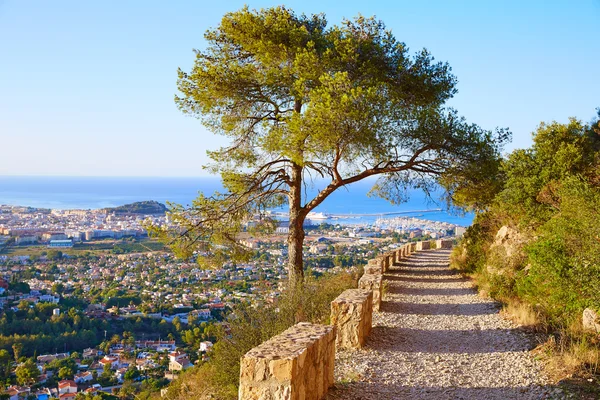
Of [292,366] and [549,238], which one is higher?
[549,238]

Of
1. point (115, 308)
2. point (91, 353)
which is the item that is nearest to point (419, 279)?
point (91, 353)

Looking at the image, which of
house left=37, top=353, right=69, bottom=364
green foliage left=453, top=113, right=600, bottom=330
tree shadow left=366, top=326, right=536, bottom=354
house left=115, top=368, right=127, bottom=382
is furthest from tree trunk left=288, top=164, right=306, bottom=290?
house left=37, top=353, right=69, bottom=364

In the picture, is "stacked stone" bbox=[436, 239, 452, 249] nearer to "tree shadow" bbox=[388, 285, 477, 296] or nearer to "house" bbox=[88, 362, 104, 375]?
"tree shadow" bbox=[388, 285, 477, 296]

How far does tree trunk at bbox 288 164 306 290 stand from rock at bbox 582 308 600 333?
24.4 feet

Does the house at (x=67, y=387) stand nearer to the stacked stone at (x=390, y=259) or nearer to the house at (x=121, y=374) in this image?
the house at (x=121, y=374)

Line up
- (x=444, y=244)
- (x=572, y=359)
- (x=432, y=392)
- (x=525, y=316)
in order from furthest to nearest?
(x=444, y=244), (x=525, y=316), (x=572, y=359), (x=432, y=392)

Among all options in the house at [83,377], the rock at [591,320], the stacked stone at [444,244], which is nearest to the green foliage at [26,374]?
the house at [83,377]

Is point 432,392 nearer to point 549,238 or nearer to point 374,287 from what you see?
point 549,238

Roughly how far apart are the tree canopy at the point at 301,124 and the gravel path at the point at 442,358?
3.41 m

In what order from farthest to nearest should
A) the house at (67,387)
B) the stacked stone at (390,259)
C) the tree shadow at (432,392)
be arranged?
the stacked stone at (390,259), the house at (67,387), the tree shadow at (432,392)

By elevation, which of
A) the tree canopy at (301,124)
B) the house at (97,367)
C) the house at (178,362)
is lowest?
the house at (97,367)

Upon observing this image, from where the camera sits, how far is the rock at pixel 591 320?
7.12m

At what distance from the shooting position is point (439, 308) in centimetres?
1169

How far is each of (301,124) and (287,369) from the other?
8.01 meters
